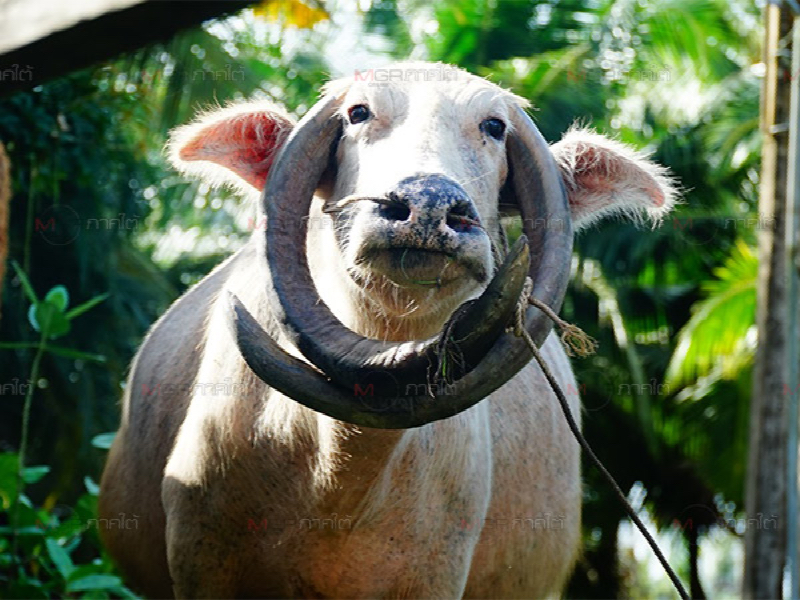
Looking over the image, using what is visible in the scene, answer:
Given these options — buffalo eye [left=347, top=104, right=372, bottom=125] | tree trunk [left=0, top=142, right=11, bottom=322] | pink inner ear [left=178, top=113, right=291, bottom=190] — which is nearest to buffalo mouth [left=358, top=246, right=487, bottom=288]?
buffalo eye [left=347, top=104, right=372, bottom=125]

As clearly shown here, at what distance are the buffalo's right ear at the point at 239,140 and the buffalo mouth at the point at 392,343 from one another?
333 millimetres

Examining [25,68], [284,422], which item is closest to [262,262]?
[284,422]

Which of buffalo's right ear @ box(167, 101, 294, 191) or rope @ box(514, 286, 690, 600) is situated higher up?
buffalo's right ear @ box(167, 101, 294, 191)

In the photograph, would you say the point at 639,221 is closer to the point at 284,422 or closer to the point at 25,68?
the point at 284,422

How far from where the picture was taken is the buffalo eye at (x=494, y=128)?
4238 millimetres

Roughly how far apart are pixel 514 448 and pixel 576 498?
113cm

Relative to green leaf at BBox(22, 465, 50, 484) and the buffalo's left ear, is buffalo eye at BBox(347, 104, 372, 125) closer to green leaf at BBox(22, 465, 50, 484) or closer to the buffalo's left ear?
the buffalo's left ear

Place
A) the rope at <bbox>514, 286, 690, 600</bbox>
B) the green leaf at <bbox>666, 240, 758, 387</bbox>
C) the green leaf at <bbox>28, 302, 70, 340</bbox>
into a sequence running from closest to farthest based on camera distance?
the rope at <bbox>514, 286, 690, 600</bbox>
the green leaf at <bbox>28, 302, 70, 340</bbox>
the green leaf at <bbox>666, 240, 758, 387</bbox>

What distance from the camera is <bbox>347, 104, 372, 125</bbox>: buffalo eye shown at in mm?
4203

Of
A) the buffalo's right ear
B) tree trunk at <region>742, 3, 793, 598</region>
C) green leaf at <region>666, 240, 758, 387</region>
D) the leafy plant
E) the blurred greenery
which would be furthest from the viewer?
green leaf at <region>666, 240, 758, 387</region>

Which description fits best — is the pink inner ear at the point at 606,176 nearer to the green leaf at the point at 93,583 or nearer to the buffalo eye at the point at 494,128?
the buffalo eye at the point at 494,128

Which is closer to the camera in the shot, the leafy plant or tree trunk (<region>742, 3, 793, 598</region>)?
the leafy plant

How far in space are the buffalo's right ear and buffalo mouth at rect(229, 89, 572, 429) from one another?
33 centimetres

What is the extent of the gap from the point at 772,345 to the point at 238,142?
5368 mm
